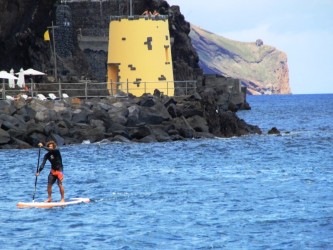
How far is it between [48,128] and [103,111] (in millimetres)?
4663

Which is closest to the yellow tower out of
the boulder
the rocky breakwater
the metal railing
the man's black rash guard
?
the metal railing

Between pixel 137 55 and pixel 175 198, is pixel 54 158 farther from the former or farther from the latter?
pixel 137 55

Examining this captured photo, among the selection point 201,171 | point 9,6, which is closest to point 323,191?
point 201,171

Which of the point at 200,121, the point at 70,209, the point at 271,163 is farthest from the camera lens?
the point at 200,121

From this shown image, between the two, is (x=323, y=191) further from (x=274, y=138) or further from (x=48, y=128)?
(x=274, y=138)

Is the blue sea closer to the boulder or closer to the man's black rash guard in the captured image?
the boulder

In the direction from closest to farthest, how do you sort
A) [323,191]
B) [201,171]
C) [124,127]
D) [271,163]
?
[323,191]
[201,171]
[271,163]
[124,127]

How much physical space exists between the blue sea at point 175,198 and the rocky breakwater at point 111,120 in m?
0.95

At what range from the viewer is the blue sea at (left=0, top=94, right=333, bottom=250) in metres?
23.9

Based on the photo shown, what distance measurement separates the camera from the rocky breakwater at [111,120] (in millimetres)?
46062

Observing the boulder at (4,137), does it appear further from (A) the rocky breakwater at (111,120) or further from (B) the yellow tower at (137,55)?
(B) the yellow tower at (137,55)

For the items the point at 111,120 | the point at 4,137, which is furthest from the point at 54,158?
the point at 111,120

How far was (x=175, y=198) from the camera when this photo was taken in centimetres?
3048

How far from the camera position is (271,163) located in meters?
42.3
